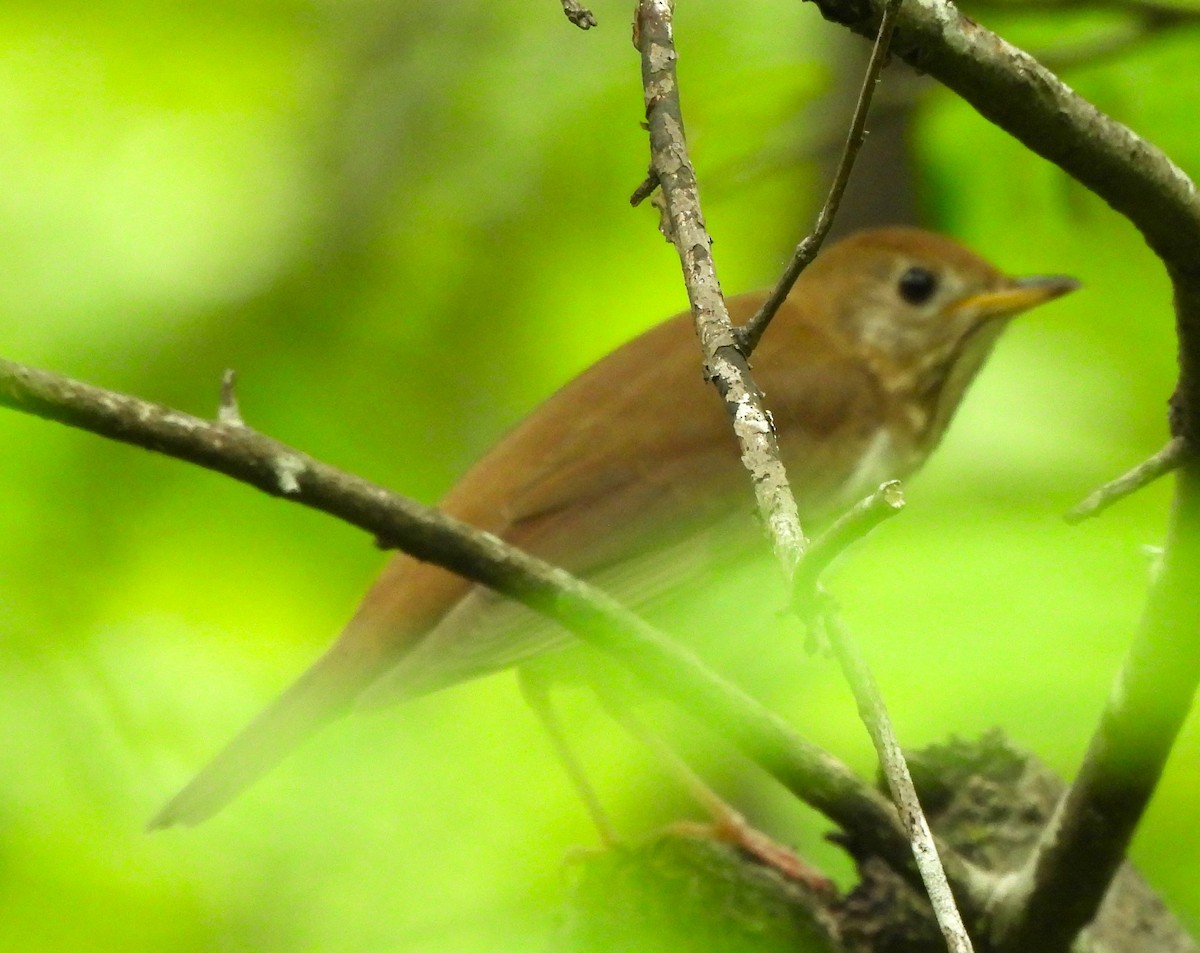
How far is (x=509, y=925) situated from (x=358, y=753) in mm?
405

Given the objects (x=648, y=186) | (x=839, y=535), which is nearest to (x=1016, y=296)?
(x=648, y=186)

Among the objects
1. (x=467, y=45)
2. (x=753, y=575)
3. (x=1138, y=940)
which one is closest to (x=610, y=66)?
(x=467, y=45)

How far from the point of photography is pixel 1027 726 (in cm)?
299

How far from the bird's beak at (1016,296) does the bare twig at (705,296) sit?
241cm

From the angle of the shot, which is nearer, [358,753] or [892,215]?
[358,753]

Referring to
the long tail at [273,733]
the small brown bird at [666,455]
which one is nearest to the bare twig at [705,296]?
the long tail at [273,733]

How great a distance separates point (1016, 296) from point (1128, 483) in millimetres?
2586

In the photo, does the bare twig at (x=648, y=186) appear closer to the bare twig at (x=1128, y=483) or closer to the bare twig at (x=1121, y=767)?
the bare twig at (x=1128, y=483)

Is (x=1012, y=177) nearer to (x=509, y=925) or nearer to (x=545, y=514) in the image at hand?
(x=545, y=514)

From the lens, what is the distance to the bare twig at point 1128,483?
2.29 m

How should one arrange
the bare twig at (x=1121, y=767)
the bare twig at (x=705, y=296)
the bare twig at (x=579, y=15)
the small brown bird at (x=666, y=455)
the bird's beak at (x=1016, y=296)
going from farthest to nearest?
the bird's beak at (x=1016, y=296), the small brown bird at (x=666, y=455), the bare twig at (x=1121, y=767), the bare twig at (x=579, y=15), the bare twig at (x=705, y=296)

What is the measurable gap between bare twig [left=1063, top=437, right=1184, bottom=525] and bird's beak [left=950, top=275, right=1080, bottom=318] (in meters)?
1.78

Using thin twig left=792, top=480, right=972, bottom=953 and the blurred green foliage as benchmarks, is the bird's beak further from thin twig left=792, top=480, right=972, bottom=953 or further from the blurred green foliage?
thin twig left=792, top=480, right=972, bottom=953

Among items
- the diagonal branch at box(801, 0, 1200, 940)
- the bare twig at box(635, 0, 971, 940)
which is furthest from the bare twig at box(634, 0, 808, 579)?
the diagonal branch at box(801, 0, 1200, 940)
